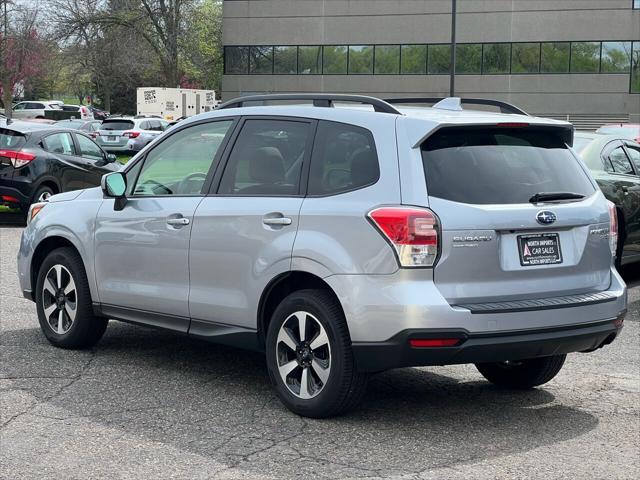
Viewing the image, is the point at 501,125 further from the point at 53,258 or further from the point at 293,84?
the point at 293,84

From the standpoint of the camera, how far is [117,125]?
39.9m

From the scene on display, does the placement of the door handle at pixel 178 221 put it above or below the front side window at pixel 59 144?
below

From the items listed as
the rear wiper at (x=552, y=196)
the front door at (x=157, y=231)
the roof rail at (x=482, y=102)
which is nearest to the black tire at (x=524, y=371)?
the rear wiper at (x=552, y=196)

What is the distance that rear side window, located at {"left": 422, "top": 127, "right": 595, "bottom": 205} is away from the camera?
17.7 ft

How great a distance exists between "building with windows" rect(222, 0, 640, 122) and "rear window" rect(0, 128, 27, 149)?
4489 cm

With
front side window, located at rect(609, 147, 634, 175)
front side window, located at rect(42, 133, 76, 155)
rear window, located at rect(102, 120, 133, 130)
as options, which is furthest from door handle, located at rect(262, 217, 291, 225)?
rear window, located at rect(102, 120, 133, 130)

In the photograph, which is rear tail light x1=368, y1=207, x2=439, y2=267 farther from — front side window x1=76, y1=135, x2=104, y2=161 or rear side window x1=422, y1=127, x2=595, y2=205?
front side window x1=76, y1=135, x2=104, y2=161

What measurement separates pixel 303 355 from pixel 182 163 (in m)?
2.02

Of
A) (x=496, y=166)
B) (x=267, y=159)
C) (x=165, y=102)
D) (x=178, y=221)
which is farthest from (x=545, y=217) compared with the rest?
(x=165, y=102)

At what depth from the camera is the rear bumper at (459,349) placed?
17.1 ft

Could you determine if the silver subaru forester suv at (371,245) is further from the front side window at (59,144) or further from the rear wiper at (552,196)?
the front side window at (59,144)

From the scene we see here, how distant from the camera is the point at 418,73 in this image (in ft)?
199

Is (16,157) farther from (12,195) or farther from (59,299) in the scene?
(59,299)

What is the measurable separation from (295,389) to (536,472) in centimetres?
149
